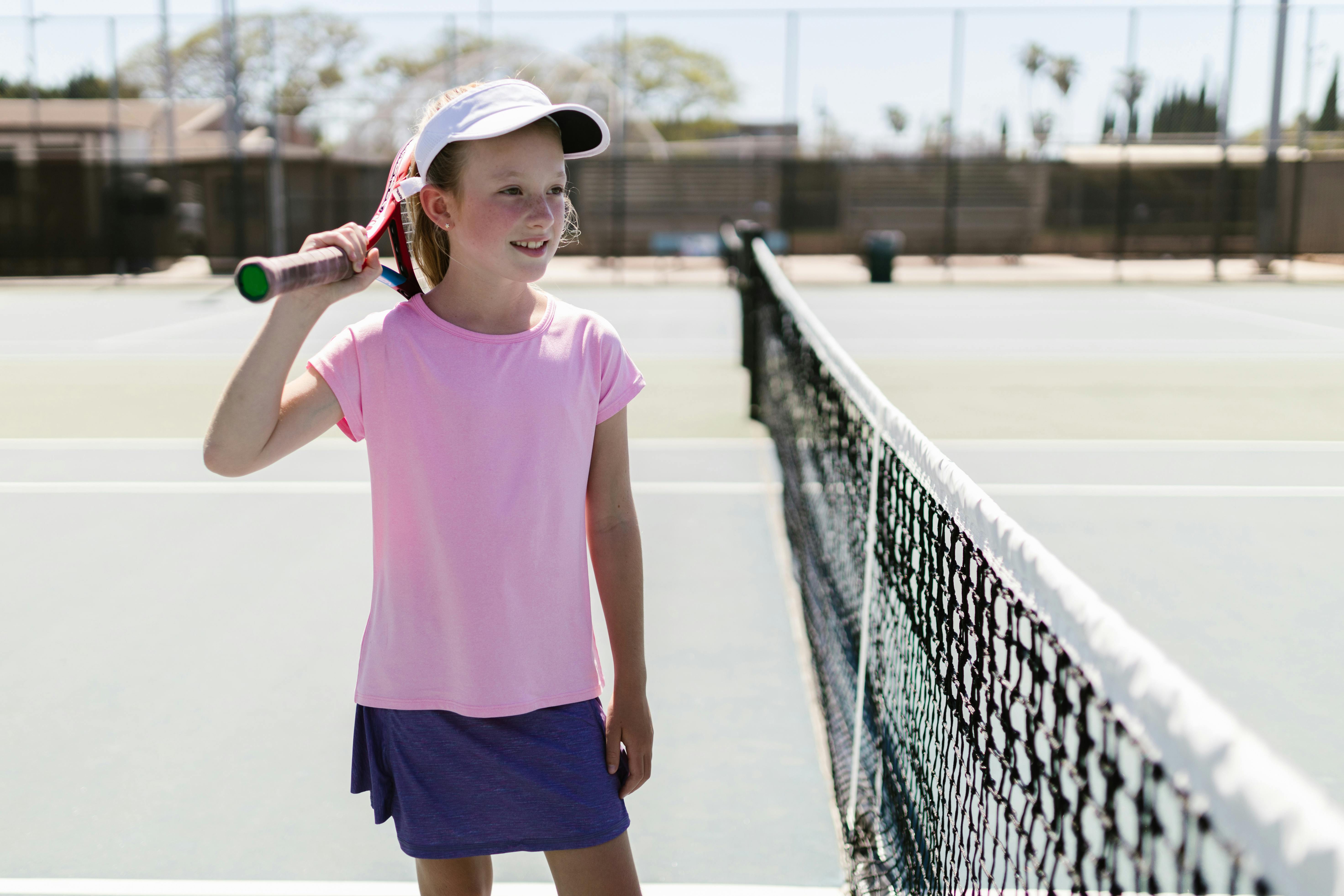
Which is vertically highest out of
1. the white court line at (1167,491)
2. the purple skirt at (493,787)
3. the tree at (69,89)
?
the tree at (69,89)

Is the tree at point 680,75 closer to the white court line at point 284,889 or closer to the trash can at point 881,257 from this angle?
the trash can at point 881,257

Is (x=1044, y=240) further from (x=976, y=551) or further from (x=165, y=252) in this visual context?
(x=976, y=551)

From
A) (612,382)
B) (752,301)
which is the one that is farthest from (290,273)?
(752,301)

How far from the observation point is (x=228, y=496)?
6254 mm

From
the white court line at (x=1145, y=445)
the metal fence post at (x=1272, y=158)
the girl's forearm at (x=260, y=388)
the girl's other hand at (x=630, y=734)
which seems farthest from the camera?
the metal fence post at (x=1272, y=158)

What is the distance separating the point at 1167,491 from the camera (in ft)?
20.9

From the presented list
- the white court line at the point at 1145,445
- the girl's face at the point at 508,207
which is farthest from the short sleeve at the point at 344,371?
the white court line at the point at 1145,445

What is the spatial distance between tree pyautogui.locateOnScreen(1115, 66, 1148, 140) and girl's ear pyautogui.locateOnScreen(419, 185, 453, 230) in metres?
25.1

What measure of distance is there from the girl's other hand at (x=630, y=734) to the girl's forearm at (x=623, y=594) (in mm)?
16

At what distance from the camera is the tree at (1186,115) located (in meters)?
28.3

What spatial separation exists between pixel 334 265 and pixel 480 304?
289mm

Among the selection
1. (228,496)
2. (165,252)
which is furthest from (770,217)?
(228,496)

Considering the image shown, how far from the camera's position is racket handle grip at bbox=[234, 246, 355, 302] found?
1.35 meters

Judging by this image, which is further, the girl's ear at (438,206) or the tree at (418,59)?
the tree at (418,59)
